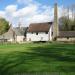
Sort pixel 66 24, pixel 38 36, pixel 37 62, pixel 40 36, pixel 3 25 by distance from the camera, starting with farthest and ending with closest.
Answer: pixel 3 25, pixel 66 24, pixel 38 36, pixel 40 36, pixel 37 62

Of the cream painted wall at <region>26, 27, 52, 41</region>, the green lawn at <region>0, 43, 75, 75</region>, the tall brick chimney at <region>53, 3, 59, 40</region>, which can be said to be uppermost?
the tall brick chimney at <region>53, 3, 59, 40</region>

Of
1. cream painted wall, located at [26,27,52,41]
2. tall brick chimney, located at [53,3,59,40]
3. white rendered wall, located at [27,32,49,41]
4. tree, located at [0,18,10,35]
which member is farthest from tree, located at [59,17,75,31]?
tree, located at [0,18,10,35]

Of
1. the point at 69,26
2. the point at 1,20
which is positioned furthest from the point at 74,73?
the point at 1,20

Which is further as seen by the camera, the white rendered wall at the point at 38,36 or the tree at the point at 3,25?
the tree at the point at 3,25

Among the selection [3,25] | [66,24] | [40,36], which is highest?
[3,25]

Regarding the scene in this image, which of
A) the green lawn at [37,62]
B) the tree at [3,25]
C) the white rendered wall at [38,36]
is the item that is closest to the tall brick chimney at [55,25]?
the white rendered wall at [38,36]

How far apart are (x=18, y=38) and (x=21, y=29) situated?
1009 cm

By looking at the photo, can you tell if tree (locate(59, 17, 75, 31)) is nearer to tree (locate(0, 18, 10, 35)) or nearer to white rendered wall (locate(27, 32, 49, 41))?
white rendered wall (locate(27, 32, 49, 41))

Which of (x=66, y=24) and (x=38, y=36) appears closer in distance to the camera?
(x=38, y=36)

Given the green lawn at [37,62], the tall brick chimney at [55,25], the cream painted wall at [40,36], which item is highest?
the tall brick chimney at [55,25]

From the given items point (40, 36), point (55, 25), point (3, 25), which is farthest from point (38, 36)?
point (3, 25)

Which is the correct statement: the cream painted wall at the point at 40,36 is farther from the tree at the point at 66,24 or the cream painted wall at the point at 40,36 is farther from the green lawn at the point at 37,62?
the green lawn at the point at 37,62

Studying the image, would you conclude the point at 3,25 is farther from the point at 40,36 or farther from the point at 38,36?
the point at 40,36

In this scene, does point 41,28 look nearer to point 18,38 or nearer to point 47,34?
point 47,34
